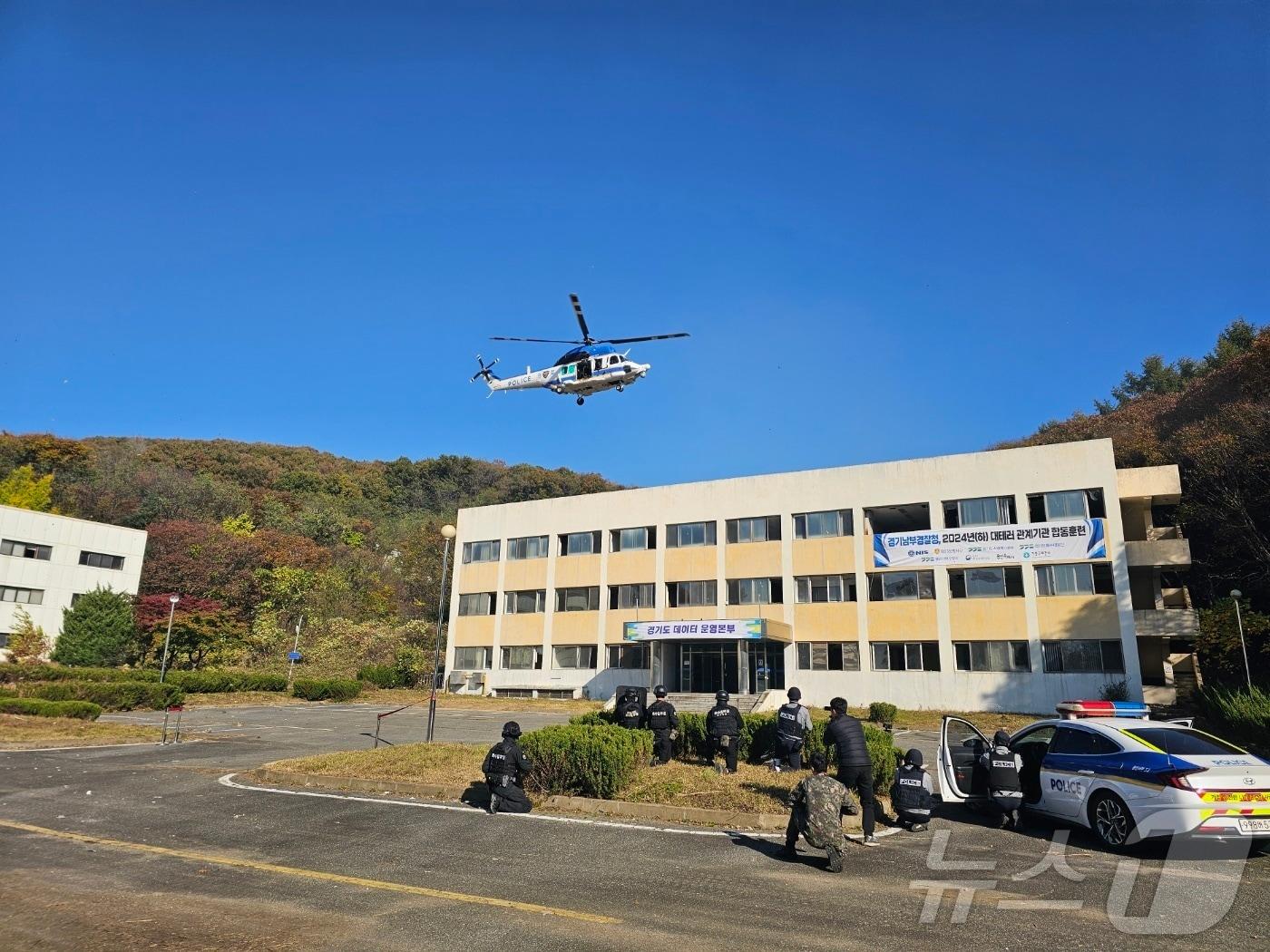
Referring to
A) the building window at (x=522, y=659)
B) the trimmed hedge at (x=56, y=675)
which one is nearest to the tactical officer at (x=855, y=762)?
the trimmed hedge at (x=56, y=675)

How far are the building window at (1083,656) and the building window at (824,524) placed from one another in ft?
32.1

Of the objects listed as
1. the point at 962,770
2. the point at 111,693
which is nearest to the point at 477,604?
the point at 111,693

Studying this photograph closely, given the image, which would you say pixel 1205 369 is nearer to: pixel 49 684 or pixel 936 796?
pixel 936 796

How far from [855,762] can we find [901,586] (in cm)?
2876

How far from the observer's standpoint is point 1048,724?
419 inches

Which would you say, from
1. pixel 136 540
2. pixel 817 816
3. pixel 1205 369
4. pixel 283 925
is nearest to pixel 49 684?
pixel 136 540

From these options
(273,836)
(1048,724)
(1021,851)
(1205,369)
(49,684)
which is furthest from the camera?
(1205,369)

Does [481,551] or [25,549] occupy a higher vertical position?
[481,551]

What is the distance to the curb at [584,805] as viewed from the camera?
33.5ft

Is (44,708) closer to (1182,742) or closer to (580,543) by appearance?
(580,543)

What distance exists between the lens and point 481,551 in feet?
163

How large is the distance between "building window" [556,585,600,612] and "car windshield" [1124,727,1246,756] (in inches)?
1431

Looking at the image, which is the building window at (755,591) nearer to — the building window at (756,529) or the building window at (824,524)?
the building window at (756,529)

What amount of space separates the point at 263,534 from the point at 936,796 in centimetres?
5787
